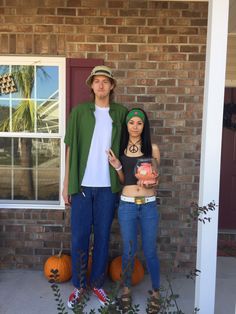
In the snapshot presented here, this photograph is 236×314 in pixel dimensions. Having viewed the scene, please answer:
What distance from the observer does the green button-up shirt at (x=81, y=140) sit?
329 cm

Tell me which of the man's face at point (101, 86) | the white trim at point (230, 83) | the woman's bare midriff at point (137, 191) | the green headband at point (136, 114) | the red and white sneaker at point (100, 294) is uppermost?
the white trim at point (230, 83)

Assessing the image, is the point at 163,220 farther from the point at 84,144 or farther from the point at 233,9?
the point at 233,9

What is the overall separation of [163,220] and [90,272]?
3.30 feet

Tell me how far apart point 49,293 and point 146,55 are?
257 centimetres

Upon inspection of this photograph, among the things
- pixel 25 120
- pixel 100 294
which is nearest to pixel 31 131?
pixel 25 120

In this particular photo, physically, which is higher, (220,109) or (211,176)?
(220,109)

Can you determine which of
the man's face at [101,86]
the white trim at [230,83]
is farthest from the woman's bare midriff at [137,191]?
the white trim at [230,83]

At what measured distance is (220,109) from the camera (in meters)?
2.56

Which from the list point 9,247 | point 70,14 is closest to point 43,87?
point 70,14

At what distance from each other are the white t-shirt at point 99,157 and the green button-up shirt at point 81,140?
34mm

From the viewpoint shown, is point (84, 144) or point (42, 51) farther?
point (42, 51)

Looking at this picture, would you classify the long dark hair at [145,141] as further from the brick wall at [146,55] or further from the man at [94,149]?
the brick wall at [146,55]

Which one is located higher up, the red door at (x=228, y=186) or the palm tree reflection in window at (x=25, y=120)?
the palm tree reflection in window at (x=25, y=120)

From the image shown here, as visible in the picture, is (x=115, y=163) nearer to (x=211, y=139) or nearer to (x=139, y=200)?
(x=139, y=200)
